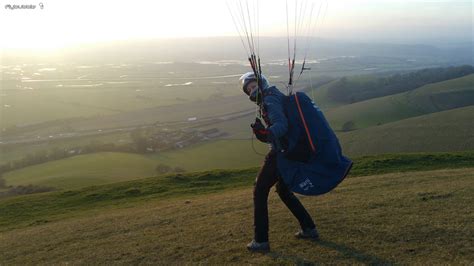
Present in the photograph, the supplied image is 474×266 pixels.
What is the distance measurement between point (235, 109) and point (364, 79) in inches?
1616

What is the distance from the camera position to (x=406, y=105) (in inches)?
3152

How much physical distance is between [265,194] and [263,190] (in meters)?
0.10

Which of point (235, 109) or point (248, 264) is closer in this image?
point (248, 264)

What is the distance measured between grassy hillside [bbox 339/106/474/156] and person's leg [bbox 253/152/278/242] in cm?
4059

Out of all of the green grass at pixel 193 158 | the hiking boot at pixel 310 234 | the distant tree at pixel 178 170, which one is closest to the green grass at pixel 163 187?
the hiking boot at pixel 310 234

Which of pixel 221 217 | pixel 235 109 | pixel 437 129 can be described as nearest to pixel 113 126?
pixel 235 109

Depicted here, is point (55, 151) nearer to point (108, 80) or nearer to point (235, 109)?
point (235, 109)

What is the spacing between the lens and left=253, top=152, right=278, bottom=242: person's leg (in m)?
7.66

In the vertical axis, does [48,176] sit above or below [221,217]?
below

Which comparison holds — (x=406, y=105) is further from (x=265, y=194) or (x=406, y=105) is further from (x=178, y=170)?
(x=265, y=194)

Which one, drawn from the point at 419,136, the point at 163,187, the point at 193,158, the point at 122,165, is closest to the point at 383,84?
the point at 419,136

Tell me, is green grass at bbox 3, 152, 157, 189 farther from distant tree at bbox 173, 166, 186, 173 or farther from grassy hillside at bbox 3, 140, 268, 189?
distant tree at bbox 173, 166, 186, 173

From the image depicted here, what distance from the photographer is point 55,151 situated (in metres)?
64.7

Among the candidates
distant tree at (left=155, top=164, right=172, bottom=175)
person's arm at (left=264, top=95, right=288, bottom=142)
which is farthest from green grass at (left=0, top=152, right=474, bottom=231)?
distant tree at (left=155, top=164, right=172, bottom=175)
